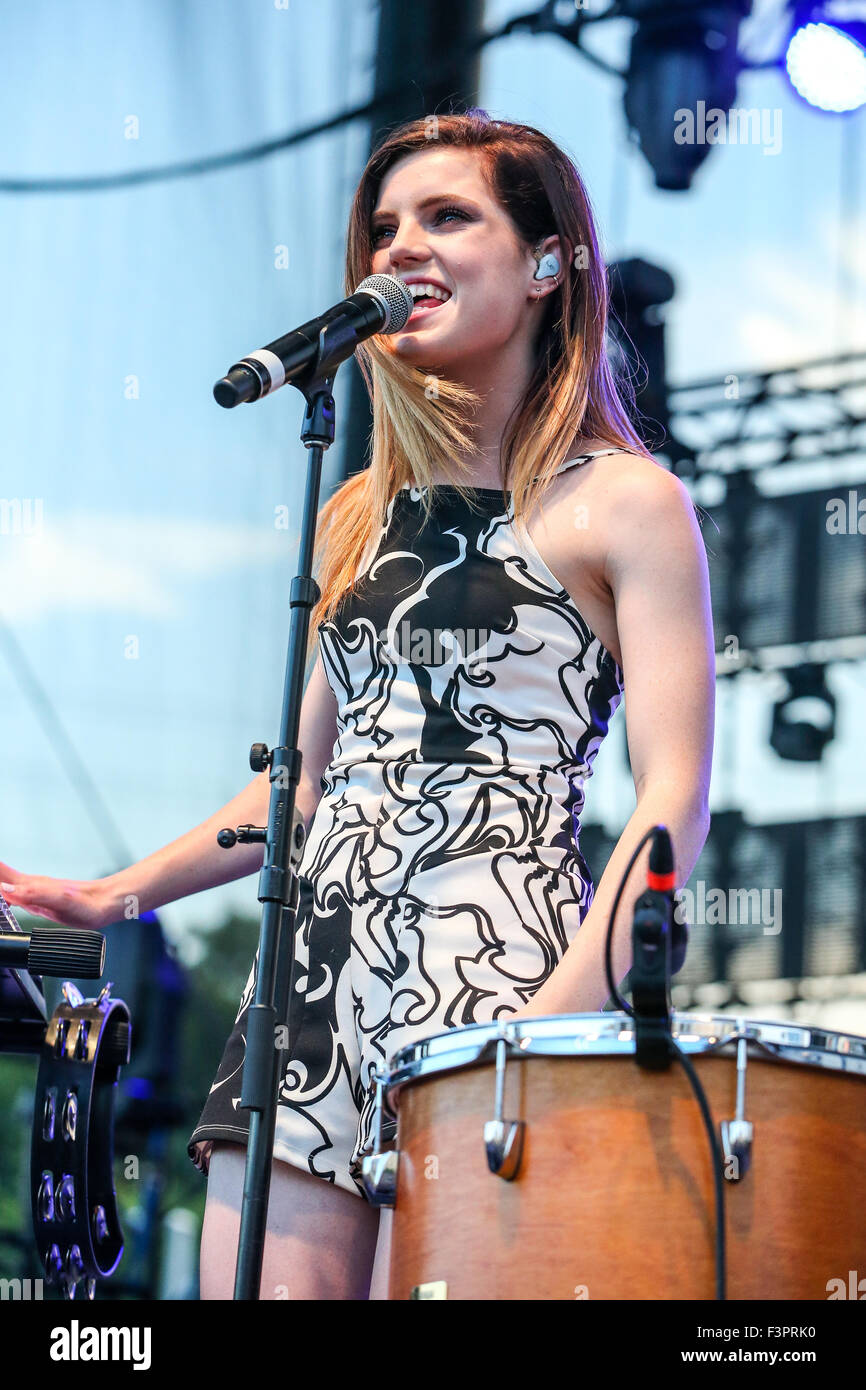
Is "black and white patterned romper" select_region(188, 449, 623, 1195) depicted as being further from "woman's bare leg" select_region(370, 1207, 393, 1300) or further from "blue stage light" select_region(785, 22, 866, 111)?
"blue stage light" select_region(785, 22, 866, 111)

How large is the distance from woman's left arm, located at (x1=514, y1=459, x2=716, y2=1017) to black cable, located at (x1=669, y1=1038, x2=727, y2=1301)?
205 mm

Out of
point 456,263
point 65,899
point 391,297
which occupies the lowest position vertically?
point 65,899

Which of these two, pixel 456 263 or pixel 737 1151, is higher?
pixel 456 263

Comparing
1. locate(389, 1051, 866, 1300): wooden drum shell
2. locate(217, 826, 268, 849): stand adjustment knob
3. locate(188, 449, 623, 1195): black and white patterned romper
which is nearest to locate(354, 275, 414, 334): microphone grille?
locate(188, 449, 623, 1195): black and white patterned romper

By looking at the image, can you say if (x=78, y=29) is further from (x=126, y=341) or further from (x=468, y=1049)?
(x=468, y=1049)

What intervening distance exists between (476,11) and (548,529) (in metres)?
2.52

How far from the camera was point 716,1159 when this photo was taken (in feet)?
4.31

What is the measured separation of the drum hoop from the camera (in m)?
1.36

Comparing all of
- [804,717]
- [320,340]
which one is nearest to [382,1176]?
[320,340]

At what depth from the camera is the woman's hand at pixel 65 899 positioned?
200cm

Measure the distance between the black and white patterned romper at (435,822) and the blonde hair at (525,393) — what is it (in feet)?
0.26

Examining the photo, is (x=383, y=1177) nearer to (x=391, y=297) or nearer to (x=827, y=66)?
(x=391, y=297)

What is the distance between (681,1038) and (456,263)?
1059mm

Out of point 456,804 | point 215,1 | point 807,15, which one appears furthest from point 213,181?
point 456,804
